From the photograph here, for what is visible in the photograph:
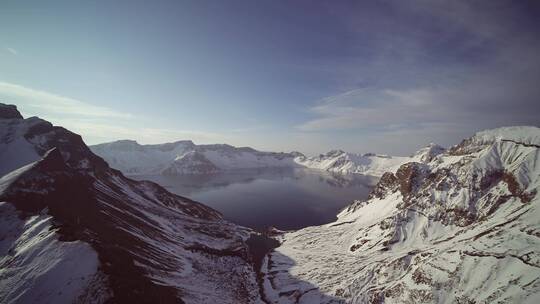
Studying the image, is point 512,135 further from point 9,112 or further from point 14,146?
point 9,112

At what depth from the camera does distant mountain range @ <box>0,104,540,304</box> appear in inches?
2183

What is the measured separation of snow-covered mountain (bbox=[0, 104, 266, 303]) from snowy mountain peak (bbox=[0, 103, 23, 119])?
6.78ft

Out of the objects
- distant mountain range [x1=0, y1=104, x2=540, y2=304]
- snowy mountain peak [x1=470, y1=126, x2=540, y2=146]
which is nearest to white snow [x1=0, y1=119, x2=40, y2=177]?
distant mountain range [x1=0, y1=104, x2=540, y2=304]

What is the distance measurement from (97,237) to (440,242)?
110657 millimetres

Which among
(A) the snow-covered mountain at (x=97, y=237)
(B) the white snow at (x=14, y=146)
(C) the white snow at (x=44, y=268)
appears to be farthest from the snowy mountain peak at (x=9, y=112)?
(C) the white snow at (x=44, y=268)

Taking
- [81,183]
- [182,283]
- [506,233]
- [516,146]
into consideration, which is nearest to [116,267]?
[182,283]

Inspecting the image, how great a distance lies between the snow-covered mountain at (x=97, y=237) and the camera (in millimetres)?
50656

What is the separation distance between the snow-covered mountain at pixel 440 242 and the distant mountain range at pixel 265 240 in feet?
1.51

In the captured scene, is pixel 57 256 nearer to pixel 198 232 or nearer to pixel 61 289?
pixel 61 289

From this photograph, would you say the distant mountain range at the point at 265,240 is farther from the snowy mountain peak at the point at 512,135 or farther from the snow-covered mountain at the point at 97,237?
the snowy mountain peak at the point at 512,135

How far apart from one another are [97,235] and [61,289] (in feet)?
72.4

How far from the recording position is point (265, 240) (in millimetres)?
141125

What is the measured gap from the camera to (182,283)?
76.5m

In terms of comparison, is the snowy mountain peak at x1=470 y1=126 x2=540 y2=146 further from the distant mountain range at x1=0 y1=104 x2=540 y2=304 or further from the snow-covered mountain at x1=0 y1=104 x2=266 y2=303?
the snow-covered mountain at x1=0 y1=104 x2=266 y2=303
